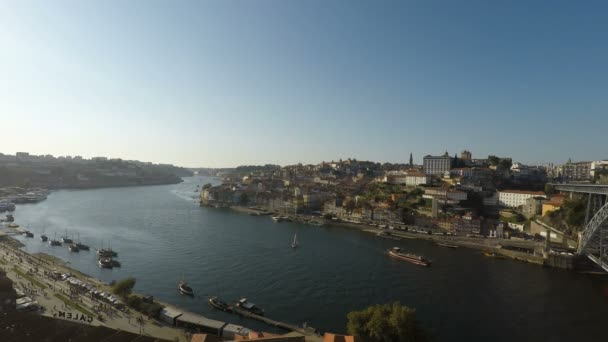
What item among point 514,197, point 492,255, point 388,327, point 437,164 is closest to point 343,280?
point 388,327

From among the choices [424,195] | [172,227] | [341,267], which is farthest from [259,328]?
[424,195]

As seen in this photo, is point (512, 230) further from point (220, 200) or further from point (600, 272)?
point (220, 200)

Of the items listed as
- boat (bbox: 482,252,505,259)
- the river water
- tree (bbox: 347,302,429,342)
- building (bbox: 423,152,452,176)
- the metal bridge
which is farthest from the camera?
building (bbox: 423,152,452,176)

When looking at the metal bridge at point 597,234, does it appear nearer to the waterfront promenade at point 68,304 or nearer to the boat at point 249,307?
the boat at point 249,307

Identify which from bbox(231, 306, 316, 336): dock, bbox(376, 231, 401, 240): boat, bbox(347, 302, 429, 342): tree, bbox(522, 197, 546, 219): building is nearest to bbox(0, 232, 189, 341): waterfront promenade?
bbox(231, 306, 316, 336): dock

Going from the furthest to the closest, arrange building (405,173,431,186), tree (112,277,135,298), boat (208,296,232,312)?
building (405,173,431,186) < boat (208,296,232,312) < tree (112,277,135,298)

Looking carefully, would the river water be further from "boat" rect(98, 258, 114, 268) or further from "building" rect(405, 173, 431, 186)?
"building" rect(405, 173, 431, 186)
